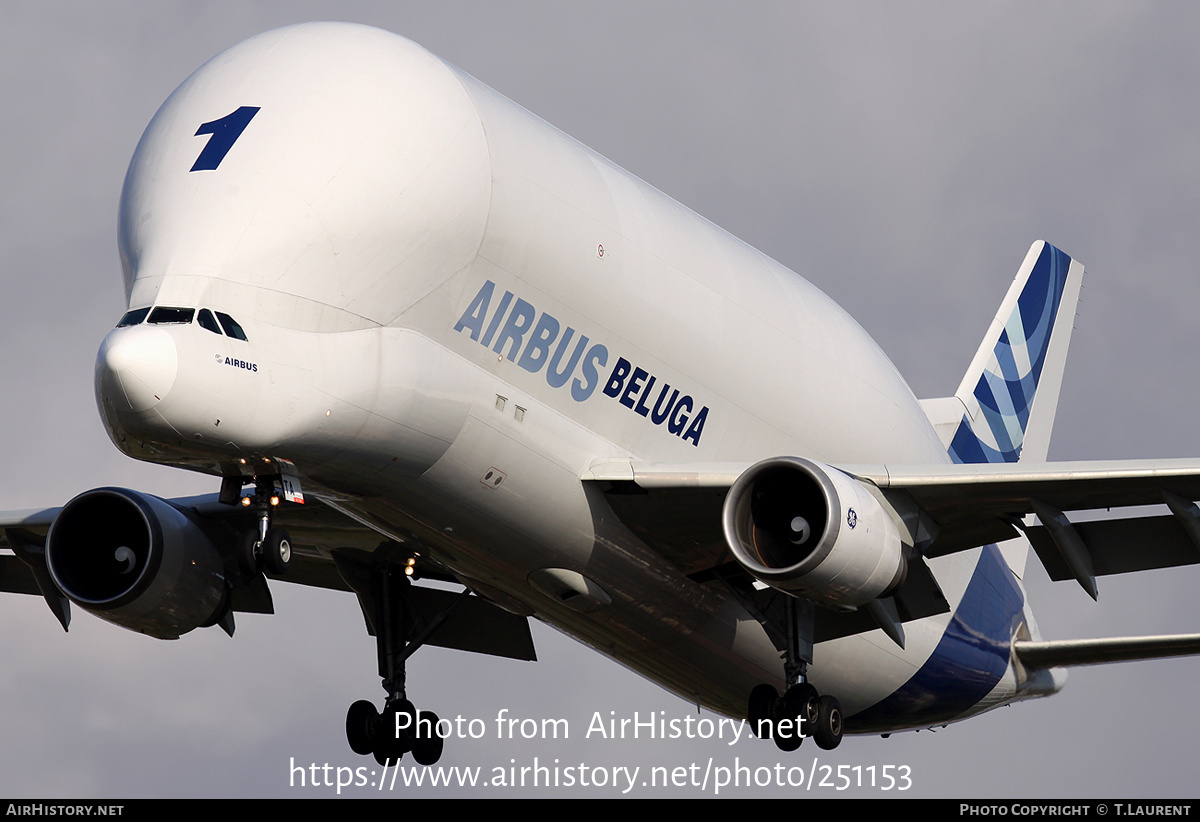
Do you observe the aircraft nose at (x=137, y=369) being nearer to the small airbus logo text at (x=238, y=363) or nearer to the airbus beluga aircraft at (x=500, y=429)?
the airbus beluga aircraft at (x=500, y=429)

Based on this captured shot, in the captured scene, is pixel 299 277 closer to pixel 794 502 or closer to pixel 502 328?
pixel 502 328

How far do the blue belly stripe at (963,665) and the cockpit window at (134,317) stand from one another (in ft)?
47.1

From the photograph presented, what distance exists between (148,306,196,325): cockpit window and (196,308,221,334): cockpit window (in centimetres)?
9

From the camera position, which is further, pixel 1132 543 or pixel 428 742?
pixel 428 742

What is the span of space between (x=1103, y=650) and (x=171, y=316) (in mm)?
17003

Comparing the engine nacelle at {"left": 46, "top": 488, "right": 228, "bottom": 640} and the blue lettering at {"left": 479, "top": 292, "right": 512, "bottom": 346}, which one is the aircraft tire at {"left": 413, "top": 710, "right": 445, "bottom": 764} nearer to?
the engine nacelle at {"left": 46, "top": 488, "right": 228, "bottom": 640}

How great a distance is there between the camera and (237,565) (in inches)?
927

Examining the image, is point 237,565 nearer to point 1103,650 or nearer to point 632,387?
point 632,387

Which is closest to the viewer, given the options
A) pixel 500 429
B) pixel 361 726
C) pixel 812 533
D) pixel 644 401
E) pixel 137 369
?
pixel 137 369

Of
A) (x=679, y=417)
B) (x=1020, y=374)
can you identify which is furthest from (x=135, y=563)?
(x=1020, y=374)

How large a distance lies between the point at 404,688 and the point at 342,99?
1018 centimetres

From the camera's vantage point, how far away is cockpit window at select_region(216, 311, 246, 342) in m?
19.2

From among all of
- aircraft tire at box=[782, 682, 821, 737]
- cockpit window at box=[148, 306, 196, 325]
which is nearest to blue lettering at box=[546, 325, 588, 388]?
cockpit window at box=[148, 306, 196, 325]

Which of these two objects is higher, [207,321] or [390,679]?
[207,321]
